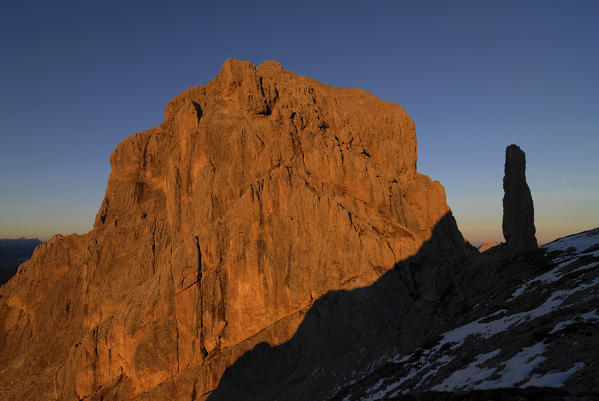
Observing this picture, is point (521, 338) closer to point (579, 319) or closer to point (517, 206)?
point (579, 319)

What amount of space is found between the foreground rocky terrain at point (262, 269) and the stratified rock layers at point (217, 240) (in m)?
0.30

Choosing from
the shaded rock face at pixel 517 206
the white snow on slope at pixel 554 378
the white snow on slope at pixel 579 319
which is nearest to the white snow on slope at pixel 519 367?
the white snow on slope at pixel 554 378

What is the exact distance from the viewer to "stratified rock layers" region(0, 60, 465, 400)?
52719 millimetres

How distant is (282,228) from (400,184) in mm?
28236

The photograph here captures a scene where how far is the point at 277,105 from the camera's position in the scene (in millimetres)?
70500

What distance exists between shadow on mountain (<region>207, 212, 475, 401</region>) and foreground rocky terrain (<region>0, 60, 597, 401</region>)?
0.19m

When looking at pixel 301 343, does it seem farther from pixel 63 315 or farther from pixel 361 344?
pixel 63 315

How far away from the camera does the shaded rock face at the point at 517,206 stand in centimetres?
3191

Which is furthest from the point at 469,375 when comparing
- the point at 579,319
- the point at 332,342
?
the point at 332,342

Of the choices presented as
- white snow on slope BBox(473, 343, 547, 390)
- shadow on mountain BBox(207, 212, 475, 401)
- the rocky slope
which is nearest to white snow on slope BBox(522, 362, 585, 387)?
the rocky slope

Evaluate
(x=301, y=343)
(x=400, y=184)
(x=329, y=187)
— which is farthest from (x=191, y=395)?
(x=400, y=184)

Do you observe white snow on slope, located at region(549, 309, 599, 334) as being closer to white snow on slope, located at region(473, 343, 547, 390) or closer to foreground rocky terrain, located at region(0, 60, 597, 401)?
white snow on slope, located at region(473, 343, 547, 390)

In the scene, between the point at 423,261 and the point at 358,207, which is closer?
the point at 423,261

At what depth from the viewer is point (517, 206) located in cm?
3238
